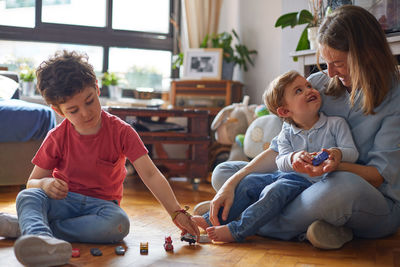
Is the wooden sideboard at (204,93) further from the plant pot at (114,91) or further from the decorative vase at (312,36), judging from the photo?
the decorative vase at (312,36)

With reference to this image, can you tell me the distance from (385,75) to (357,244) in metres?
0.53

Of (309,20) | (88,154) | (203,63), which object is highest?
(309,20)

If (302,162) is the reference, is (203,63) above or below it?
above

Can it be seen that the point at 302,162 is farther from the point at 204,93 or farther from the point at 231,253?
the point at 204,93

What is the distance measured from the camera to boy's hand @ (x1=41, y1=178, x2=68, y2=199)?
1.48m

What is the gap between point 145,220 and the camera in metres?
1.93

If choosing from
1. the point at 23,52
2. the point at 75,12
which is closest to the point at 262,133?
the point at 75,12

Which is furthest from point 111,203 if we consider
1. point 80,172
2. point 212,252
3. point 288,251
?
point 288,251

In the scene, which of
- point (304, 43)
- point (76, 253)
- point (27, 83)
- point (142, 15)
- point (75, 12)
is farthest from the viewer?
point (142, 15)

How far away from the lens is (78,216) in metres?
1.56

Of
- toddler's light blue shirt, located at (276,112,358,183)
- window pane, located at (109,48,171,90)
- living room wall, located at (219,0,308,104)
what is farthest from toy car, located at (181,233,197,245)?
window pane, located at (109,48,171,90)

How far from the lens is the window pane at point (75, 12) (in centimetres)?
389

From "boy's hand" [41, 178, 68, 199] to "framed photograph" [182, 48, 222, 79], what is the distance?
8.08ft

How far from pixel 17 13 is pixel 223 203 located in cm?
288
